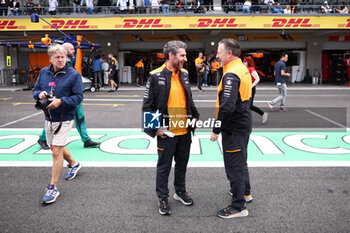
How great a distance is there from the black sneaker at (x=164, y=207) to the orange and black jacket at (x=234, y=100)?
979 mm

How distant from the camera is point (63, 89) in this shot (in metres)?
3.85

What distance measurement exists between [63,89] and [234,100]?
2.12 metres

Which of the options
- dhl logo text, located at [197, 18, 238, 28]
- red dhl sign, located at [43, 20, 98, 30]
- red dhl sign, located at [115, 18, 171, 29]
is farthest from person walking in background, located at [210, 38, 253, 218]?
red dhl sign, located at [43, 20, 98, 30]

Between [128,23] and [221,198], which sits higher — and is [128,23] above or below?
above

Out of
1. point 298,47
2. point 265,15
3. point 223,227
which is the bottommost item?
point 223,227

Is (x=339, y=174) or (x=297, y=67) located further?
(x=297, y=67)

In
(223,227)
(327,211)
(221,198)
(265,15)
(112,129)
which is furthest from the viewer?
(265,15)

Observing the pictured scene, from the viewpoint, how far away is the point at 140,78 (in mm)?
20531

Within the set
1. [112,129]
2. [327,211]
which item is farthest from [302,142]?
[112,129]

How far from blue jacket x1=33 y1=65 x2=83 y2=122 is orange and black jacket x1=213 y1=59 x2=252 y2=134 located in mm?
1838

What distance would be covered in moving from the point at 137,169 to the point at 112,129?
10.00 ft

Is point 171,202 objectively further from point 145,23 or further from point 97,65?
point 145,23

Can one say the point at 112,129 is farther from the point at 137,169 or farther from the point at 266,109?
the point at 266,109

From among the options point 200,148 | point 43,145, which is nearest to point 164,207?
point 200,148
